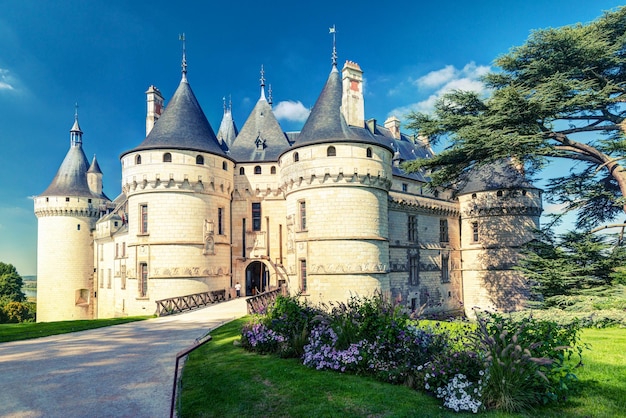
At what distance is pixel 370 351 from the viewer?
25.1 ft

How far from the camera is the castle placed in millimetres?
21594

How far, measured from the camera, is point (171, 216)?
22.9 metres

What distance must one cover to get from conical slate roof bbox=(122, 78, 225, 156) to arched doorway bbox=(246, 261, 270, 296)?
328 inches

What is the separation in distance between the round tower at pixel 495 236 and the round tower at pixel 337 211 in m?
11.5

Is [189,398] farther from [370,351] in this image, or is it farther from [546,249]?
[546,249]

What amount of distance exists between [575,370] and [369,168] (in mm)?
15876

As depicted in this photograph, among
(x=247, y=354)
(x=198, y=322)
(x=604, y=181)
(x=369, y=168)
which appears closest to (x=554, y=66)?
(x=604, y=181)

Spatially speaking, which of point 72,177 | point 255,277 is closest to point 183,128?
point 255,277

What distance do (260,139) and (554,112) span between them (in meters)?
18.3

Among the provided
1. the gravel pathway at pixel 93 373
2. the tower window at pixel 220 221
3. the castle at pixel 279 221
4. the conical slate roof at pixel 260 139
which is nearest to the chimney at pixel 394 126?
the castle at pixel 279 221

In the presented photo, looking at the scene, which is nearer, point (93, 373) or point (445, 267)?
point (93, 373)

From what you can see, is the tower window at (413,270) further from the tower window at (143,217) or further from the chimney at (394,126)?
the tower window at (143,217)

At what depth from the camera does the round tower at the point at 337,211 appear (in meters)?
21.0

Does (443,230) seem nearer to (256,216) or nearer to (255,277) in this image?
(256,216)
